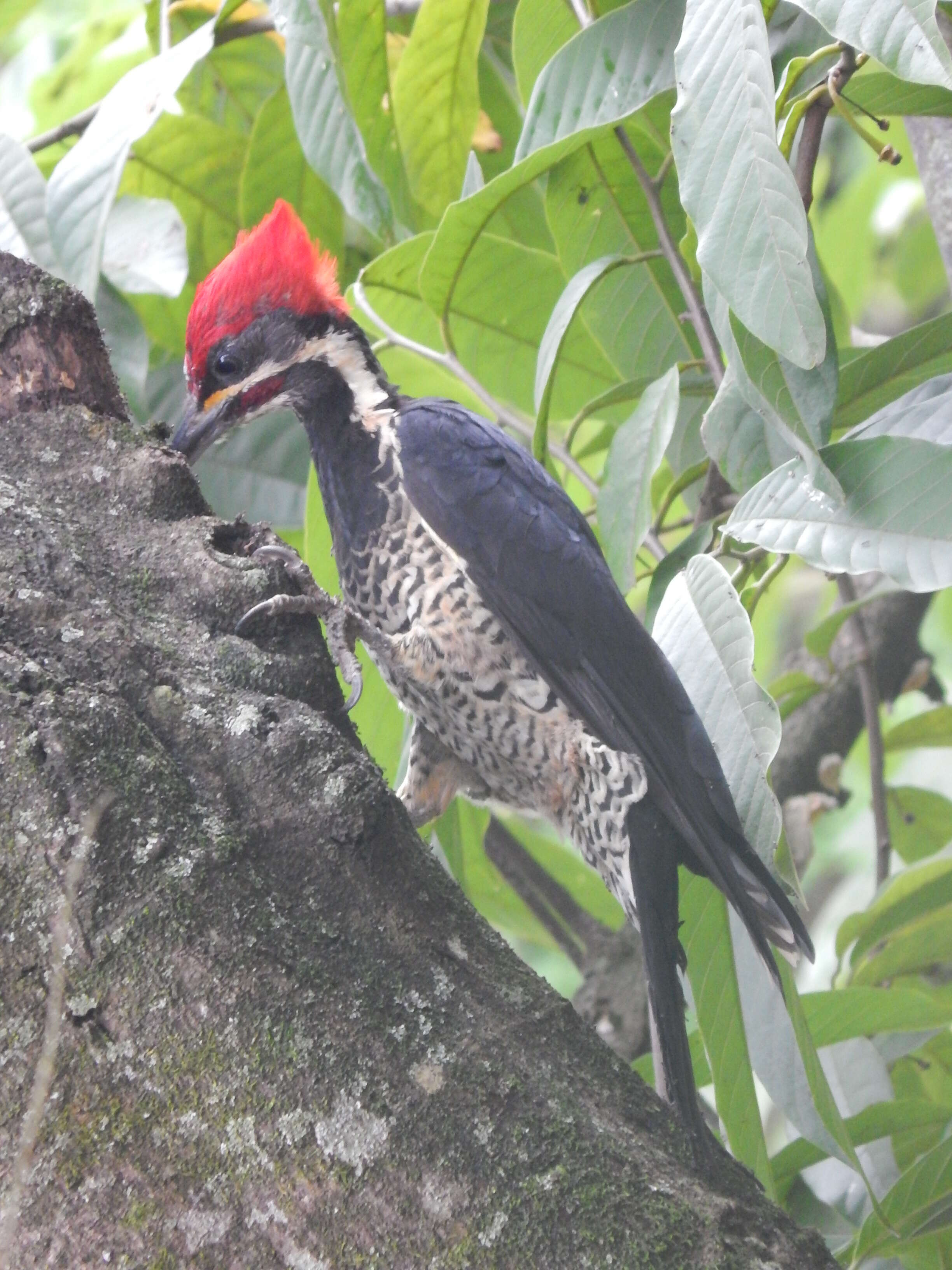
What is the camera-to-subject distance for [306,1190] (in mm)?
992

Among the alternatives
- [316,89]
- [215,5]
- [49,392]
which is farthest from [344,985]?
[215,5]

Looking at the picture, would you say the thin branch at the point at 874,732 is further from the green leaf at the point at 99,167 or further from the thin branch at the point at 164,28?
the thin branch at the point at 164,28

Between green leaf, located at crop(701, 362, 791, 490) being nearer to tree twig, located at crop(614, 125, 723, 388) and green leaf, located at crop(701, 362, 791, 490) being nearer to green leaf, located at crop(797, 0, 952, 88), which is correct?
tree twig, located at crop(614, 125, 723, 388)

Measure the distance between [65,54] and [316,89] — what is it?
6.09 ft

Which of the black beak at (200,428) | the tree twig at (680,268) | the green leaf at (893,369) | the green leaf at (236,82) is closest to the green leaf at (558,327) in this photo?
the tree twig at (680,268)

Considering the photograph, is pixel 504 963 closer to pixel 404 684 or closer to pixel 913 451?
pixel 913 451

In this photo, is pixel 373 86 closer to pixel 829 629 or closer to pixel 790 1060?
pixel 829 629

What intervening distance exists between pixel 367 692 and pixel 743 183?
4.01ft

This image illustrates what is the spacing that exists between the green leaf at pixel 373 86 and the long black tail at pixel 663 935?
4.01ft

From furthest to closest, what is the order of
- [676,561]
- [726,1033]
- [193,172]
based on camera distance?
[193,172]
[676,561]
[726,1033]

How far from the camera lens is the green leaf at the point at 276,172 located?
8.20ft

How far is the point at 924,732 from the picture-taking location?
2.69 metres

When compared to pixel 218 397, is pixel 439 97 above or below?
above

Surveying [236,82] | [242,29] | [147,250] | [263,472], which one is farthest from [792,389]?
[236,82]
